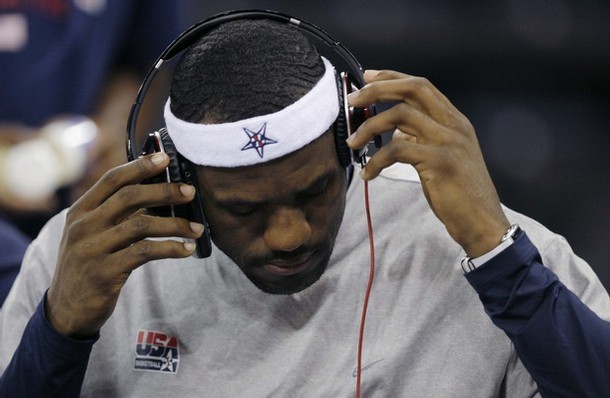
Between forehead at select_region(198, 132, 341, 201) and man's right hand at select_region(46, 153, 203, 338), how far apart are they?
5 centimetres

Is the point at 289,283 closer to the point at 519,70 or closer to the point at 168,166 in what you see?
the point at 168,166

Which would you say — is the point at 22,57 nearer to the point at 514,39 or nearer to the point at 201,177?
the point at 201,177

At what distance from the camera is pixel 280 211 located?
1.43 m

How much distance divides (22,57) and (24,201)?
0.99ft

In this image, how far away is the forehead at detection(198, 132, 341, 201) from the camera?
4.65 ft

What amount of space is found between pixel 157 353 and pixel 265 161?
0.38 m

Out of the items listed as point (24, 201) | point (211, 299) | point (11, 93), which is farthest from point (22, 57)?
point (211, 299)

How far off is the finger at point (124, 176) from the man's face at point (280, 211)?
0.07 m

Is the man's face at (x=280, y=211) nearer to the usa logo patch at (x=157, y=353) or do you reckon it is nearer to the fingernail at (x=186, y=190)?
the fingernail at (x=186, y=190)

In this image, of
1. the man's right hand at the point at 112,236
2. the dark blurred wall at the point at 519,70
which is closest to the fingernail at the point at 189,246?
the man's right hand at the point at 112,236

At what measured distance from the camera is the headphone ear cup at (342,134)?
145 cm

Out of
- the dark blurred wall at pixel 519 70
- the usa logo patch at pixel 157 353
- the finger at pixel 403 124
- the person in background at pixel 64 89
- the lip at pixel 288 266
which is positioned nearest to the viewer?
the finger at pixel 403 124

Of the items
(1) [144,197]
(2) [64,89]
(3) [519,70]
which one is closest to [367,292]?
(1) [144,197]

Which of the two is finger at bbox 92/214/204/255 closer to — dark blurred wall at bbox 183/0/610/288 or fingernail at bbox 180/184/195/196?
fingernail at bbox 180/184/195/196
